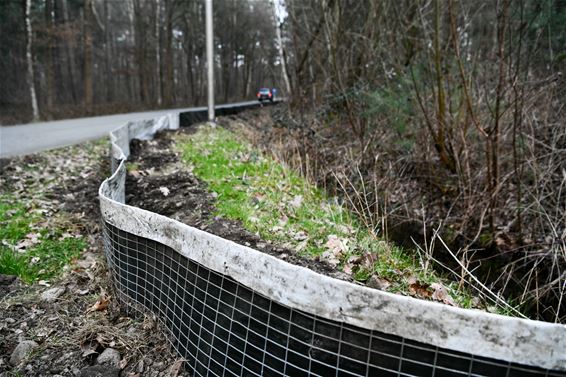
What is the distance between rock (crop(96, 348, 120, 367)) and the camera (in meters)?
2.87

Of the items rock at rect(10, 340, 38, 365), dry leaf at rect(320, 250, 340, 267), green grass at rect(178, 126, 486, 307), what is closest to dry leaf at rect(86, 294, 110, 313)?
rock at rect(10, 340, 38, 365)

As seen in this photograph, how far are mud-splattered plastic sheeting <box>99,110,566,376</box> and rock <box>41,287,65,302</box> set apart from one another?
0.84 m

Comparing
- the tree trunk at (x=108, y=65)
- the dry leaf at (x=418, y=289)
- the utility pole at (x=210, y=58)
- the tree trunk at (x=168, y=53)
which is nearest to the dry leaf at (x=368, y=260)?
the dry leaf at (x=418, y=289)

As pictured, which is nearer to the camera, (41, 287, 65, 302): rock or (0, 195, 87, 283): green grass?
(41, 287, 65, 302): rock

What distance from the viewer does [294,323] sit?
7.51 feet

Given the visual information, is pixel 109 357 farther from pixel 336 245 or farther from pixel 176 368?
pixel 336 245

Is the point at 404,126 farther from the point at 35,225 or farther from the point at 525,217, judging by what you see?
the point at 35,225

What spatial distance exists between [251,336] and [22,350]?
1761 mm

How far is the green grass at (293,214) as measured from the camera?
12.3ft

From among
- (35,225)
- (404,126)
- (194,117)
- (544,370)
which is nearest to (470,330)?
(544,370)

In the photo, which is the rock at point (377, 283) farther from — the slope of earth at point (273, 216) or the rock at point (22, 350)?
the rock at point (22, 350)

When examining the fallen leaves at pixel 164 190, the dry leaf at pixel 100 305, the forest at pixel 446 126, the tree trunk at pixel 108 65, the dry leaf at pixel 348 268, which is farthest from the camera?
the tree trunk at pixel 108 65

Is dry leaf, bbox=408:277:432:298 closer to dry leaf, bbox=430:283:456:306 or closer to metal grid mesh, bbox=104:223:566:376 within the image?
dry leaf, bbox=430:283:456:306

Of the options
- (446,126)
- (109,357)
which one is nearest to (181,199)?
(109,357)
